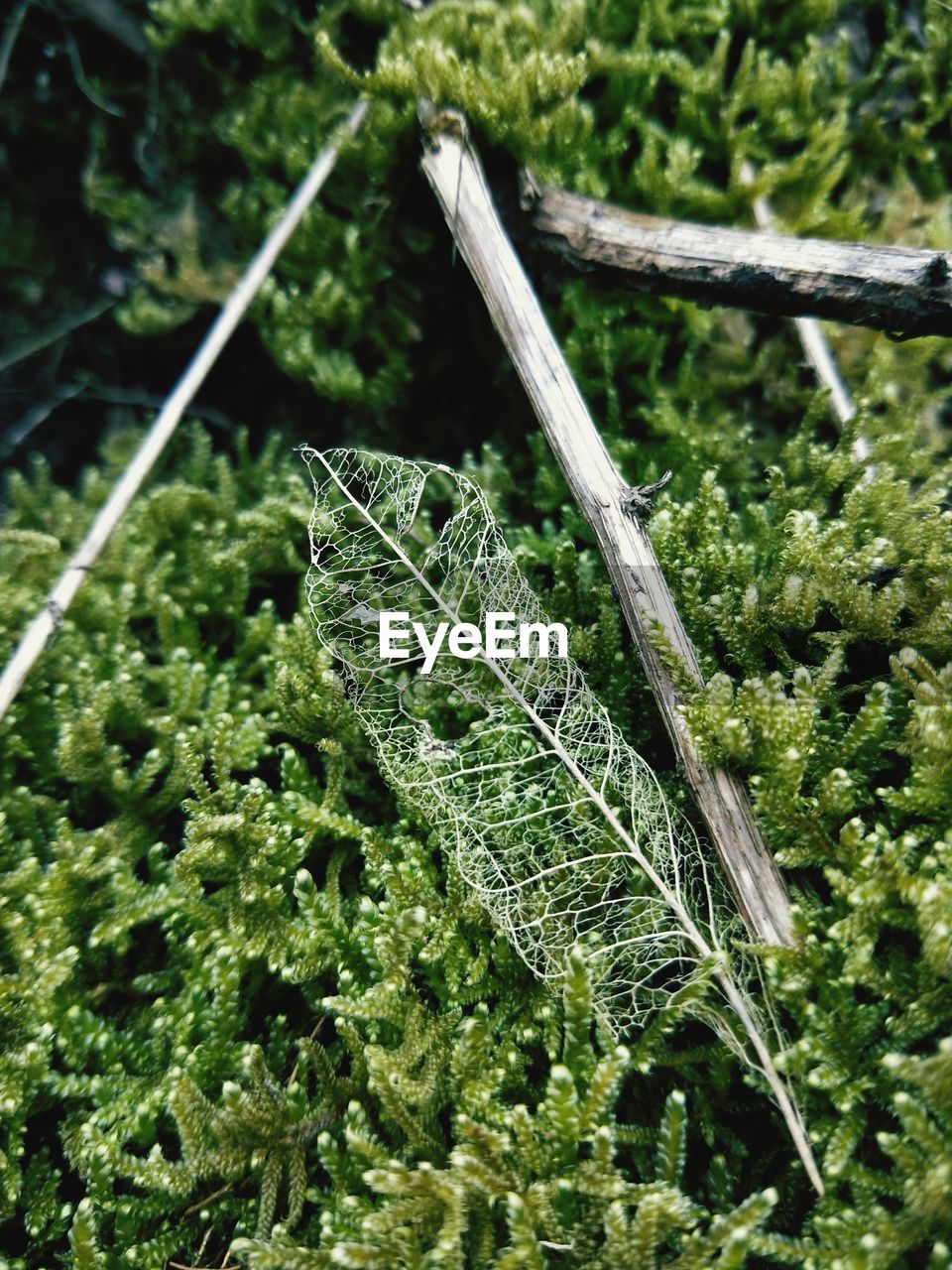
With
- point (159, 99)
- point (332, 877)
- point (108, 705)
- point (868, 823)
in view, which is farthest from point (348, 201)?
point (868, 823)

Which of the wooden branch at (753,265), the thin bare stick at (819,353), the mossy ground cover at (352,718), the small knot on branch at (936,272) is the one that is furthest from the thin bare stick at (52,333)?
the small knot on branch at (936,272)

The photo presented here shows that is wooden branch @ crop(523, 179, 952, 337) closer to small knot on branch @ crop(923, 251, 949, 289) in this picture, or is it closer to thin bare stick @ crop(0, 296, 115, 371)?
small knot on branch @ crop(923, 251, 949, 289)

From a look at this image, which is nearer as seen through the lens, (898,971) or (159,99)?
(898,971)

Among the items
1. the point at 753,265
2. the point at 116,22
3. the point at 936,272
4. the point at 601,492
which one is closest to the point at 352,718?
the point at 601,492

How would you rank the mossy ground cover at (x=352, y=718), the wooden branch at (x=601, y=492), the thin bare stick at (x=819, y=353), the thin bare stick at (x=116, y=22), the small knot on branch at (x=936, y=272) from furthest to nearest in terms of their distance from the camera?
the thin bare stick at (x=116, y=22) → the thin bare stick at (x=819, y=353) → the small knot on branch at (x=936, y=272) → the wooden branch at (x=601, y=492) → the mossy ground cover at (x=352, y=718)

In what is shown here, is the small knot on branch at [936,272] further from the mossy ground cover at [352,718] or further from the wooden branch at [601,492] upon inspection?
the wooden branch at [601,492]

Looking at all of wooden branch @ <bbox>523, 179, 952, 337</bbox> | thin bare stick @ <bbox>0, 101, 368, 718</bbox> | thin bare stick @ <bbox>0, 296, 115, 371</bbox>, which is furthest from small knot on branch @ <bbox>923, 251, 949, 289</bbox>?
thin bare stick @ <bbox>0, 296, 115, 371</bbox>

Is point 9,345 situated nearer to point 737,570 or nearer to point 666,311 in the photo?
point 666,311
